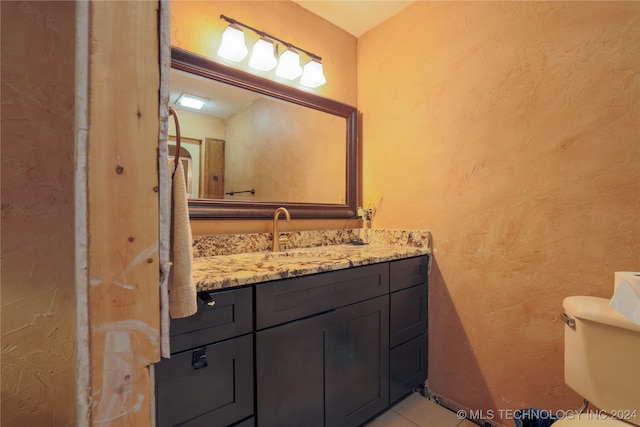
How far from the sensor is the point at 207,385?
0.88 meters

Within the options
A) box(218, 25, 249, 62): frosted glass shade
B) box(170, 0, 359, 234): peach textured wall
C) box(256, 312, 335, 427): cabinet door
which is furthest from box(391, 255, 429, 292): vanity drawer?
box(218, 25, 249, 62): frosted glass shade

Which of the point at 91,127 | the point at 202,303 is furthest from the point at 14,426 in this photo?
the point at 91,127

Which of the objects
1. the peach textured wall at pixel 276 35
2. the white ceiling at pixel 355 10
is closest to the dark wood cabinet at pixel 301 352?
the peach textured wall at pixel 276 35

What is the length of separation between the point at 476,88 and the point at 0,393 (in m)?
1.94

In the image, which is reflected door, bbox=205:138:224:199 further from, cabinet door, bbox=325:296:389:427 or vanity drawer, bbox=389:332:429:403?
vanity drawer, bbox=389:332:429:403

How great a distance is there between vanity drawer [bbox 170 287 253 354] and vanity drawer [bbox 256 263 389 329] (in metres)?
0.05

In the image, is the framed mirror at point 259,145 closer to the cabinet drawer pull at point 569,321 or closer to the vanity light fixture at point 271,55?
the vanity light fixture at point 271,55

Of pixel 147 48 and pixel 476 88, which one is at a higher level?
pixel 476 88

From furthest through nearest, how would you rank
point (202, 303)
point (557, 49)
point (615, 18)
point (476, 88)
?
point (476, 88)
point (557, 49)
point (615, 18)
point (202, 303)

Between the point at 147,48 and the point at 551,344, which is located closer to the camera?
the point at 147,48

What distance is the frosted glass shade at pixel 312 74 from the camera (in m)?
1.79

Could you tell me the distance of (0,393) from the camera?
0.52 metres

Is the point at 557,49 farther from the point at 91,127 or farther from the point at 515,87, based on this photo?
the point at 91,127

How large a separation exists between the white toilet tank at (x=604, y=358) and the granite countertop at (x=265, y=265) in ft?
2.38
